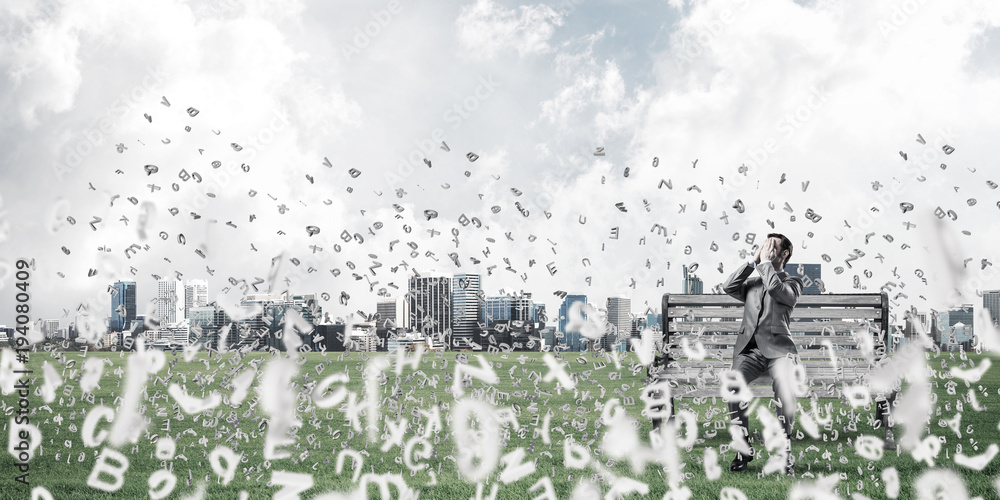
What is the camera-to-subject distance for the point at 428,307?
787cm

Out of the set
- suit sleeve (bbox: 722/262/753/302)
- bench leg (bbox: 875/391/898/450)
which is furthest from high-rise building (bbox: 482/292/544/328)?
bench leg (bbox: 875/391/898/450)

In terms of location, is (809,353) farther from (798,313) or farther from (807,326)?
(798,313)

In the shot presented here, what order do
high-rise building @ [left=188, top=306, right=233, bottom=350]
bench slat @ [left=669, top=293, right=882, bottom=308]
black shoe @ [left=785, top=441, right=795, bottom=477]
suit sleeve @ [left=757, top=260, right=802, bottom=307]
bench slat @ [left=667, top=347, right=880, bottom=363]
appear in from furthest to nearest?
high-rise building @ [left=188, top=306, right=233, bottom=350] < bench slat @ [left=669, top=293, right=882, bottom=308] < bench slat @ [left=667, top=347, right=880, bottom=363] < suit sleeve @ [left=757, top=260, right=802, bottom=307] < black shoe @ [left=785, top=441, right=795, bottom=477]

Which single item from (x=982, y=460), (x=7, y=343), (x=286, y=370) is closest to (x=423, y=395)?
(x=286, y=370)

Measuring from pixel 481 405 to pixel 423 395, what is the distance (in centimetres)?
280

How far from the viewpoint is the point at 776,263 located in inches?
243

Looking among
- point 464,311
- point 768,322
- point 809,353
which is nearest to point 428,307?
point 464,311

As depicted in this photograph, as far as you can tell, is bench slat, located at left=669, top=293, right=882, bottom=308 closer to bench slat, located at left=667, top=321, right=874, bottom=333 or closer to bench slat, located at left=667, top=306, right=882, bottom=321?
bench slat, located at left=667, top=306, right=882, bottom=321

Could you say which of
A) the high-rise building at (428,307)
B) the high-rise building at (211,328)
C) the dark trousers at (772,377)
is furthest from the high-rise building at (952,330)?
the high-rise building at (211,328)

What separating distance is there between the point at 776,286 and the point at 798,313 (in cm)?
219

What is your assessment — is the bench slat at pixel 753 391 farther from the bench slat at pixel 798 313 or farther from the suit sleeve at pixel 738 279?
the suit sleeve at pixel 738 279

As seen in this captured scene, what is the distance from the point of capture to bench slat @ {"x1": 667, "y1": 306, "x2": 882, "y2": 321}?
7.86 m

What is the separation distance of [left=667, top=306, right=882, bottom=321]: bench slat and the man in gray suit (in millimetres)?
1647

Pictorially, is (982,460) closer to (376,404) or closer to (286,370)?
(376,404)
